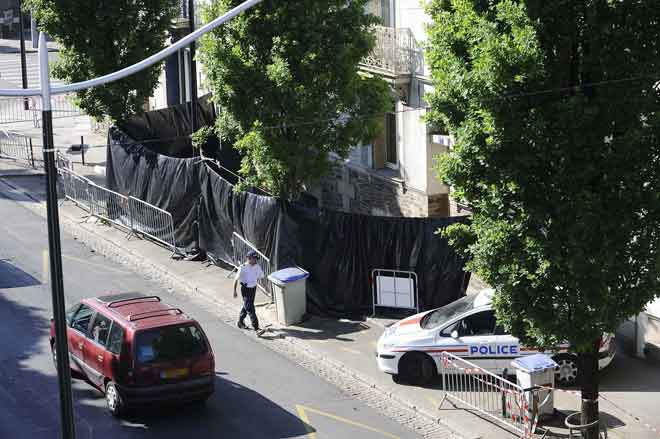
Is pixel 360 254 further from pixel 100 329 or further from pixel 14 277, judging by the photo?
pixel 14 277

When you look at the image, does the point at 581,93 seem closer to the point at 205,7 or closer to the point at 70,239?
the point at 205,7

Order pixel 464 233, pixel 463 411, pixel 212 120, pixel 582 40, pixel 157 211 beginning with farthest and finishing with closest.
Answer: pixel 212 120, pixel 157 211, pixel 463 411, pixel 464 233, pixel 582 40

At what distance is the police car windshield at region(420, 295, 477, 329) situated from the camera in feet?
55.5

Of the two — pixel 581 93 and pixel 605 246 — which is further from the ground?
pixel 581 93

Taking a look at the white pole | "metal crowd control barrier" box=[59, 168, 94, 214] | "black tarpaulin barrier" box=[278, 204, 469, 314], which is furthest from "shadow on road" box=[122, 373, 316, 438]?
"metal crowd control barrier" box=[59, 168, 94, 214]

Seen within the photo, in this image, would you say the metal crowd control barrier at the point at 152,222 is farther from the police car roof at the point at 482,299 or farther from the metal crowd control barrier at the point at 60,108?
the metal crowd control barrier at the point at 60,108

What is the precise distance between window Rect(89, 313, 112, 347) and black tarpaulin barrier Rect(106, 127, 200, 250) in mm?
8372

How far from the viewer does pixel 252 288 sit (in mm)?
19422

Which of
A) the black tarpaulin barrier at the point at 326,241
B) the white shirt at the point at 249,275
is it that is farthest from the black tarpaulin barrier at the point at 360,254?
the white shirt at the point at 249,275

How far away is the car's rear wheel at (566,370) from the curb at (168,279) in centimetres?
217

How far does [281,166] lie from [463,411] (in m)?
6.82

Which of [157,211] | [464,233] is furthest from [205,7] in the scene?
[464,233]

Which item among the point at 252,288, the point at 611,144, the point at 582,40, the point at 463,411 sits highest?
the point at 582,40

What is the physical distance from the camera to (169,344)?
596 inches
